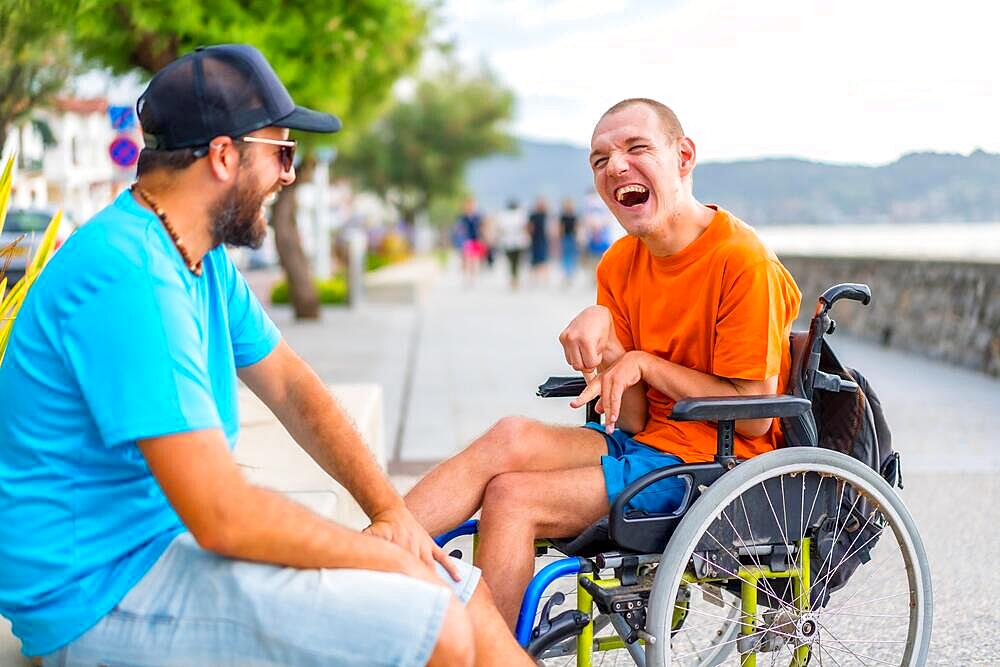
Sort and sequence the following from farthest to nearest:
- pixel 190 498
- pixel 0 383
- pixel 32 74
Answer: pixel 32 74 → pixel 0 383 → pixel 190 498

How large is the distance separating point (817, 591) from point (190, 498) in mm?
1627

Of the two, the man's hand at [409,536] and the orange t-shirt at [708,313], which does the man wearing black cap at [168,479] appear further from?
the orange t-shirt at [708,313]

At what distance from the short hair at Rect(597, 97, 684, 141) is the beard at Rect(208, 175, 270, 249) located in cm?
115

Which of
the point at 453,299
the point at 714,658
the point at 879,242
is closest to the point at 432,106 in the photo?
the point at 453,299

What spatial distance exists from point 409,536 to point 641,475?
709mm

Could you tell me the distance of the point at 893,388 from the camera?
916cm

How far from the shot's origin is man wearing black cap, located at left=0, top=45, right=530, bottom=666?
2020 mm

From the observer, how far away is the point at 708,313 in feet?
9.88

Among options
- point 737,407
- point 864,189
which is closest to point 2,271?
point 737,407

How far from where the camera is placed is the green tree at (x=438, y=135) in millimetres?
46281

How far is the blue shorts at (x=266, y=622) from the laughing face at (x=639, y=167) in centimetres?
127

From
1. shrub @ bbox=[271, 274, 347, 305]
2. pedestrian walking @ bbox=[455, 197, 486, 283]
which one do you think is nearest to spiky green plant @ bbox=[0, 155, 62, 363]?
shrub @ bbox=[271, 274, 347, 305]

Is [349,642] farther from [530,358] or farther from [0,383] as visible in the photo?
[530,358]

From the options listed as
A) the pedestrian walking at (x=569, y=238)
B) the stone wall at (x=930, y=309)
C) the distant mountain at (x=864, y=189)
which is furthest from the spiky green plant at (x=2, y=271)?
the pedestrian walking at (x=569, y=238)
